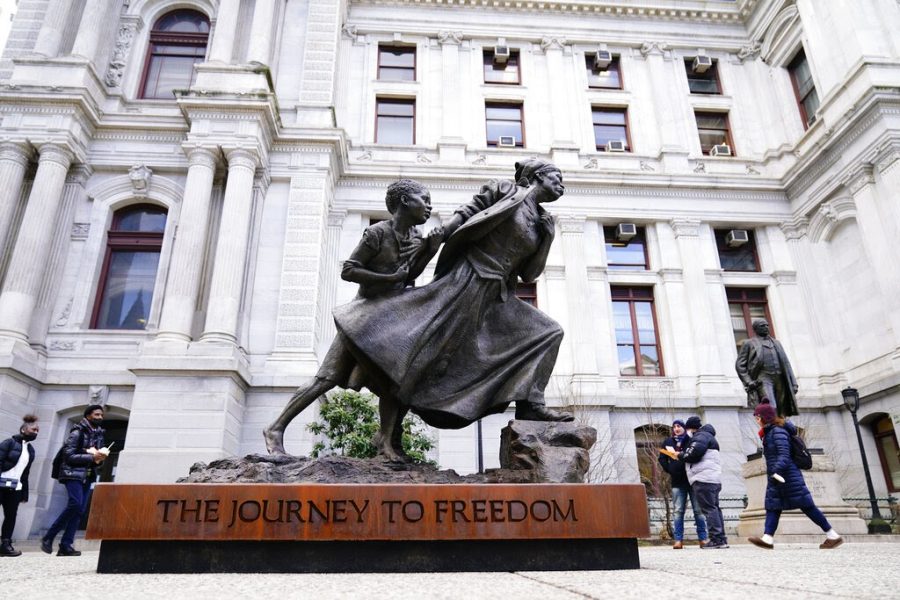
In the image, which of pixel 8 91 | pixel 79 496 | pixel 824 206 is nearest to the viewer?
pixel 79 496

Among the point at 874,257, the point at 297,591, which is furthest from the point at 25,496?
the point at 874,257

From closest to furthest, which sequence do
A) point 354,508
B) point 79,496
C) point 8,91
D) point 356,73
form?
point 354,508, point 79,496, point 8,91, point 356,73

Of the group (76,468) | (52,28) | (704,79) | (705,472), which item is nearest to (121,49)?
(52,28)

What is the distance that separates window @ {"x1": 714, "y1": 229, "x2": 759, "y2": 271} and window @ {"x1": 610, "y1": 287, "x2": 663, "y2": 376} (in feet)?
9.64

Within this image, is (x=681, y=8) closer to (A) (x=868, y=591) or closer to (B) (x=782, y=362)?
(B) (x=782, y=362)

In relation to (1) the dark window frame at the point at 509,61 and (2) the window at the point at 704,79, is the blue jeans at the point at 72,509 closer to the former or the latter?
(1) the dark window frame at the point at 509,61

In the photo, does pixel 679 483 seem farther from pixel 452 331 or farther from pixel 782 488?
pixel 452 331

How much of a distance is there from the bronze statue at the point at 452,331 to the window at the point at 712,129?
1985 centimetres

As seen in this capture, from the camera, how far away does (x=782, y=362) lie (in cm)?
1027

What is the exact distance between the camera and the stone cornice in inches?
906

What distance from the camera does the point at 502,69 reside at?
2288 centimetres

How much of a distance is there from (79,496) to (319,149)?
12221mm

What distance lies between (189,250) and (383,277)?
480 inches

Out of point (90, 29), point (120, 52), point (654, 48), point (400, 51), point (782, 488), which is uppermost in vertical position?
point (400, 51)
